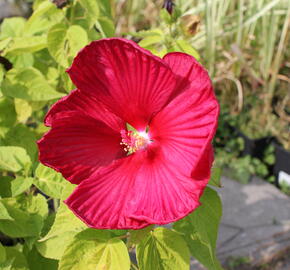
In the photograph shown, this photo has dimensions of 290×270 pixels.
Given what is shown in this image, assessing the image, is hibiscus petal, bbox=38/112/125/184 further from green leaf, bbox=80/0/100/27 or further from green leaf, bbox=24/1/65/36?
green leaf, bbox=24/1/65/36

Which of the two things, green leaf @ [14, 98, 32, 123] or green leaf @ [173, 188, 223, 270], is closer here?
green leaf @ [173, 188, 223, 270]

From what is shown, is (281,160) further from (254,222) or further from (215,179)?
(215,179)

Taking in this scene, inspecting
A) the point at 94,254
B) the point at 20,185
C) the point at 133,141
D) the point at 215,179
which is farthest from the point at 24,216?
the point at 215,179

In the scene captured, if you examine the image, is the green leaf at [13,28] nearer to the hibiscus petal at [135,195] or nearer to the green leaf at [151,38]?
the green leaf at [151,38]

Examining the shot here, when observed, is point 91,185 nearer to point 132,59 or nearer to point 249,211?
point 132,59

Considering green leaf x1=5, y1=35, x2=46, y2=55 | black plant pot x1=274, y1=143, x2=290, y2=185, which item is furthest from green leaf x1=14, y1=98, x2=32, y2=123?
black plant pot x1=274, y1=143, x2=290, y2=185

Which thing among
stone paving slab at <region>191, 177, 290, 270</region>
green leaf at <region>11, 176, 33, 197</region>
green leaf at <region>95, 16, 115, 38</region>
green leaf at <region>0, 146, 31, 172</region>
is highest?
green leaf at <region>95, 16, 115, 38</region>

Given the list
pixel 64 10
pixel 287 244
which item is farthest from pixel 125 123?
pixel 287 244
